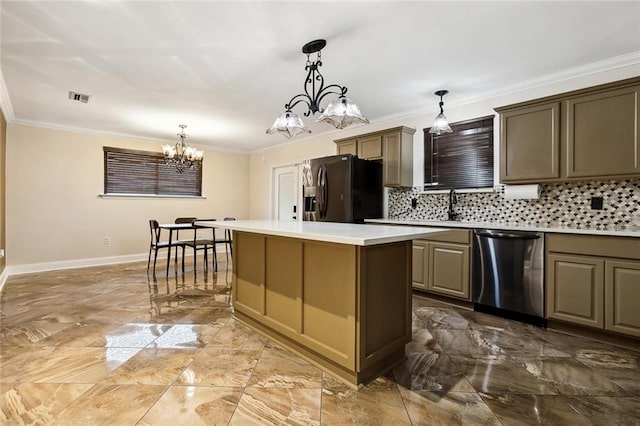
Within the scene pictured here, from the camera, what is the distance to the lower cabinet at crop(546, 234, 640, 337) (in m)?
2.23

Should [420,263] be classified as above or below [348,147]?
below

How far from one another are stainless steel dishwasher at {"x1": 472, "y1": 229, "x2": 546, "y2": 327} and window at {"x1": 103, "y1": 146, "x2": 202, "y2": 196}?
5411mm

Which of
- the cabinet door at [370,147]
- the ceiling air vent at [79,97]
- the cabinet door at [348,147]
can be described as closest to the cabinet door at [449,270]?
the cabinet door at [370,147]

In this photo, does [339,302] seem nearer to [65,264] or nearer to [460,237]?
[460,237]

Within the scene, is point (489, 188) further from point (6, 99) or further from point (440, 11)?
point (6, 99)

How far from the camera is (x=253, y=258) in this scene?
2566 millimetres

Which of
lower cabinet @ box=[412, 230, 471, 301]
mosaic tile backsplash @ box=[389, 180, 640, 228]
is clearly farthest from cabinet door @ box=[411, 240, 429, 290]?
mosaic tile backsplash @ box=[389, 180, 640, 228]

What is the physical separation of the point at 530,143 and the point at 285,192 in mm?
4470

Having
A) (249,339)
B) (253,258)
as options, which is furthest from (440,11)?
(249,339)

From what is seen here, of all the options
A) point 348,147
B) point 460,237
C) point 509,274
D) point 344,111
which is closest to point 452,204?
point 460,237

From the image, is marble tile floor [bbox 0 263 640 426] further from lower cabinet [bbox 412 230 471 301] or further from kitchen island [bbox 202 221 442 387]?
lower cabinet [bbox 412 230 471 301]

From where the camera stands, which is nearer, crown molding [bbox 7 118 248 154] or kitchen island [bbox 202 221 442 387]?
kitchen island [bbox 202 221 442 387]

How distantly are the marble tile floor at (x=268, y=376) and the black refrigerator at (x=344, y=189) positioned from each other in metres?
1.60

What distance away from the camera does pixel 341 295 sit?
1821 millimetres
